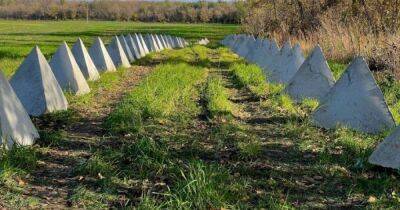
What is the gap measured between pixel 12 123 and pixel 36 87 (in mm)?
1926

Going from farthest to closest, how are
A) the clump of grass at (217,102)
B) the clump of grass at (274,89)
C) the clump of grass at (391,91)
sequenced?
1. the clump of grass at (274,89)
2. the clump of grass at (391,91)
3. the clump of grass at (217,102)

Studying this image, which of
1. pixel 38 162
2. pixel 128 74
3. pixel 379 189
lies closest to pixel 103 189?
pixel 38 162

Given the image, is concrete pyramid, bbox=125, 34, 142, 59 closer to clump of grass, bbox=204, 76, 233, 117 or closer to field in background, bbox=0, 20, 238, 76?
field in background, bbox=0, 20, 238, 76

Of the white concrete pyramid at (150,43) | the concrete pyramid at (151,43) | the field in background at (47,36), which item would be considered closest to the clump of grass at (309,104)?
the field in background at (47,36)

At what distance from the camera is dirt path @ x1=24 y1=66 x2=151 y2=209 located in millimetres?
4422

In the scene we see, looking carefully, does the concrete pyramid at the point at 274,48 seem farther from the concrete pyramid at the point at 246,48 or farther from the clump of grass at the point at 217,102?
the concrete pyramid at the point at 246,48

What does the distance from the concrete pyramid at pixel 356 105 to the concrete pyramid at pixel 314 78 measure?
1582mm

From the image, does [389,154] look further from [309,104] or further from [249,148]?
[309,104]

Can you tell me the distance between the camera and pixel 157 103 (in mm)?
8039

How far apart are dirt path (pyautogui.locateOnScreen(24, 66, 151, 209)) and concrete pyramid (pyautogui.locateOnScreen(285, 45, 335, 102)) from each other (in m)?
3.04

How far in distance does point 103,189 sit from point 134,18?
4093 inches

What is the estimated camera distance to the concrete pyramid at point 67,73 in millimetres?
9375

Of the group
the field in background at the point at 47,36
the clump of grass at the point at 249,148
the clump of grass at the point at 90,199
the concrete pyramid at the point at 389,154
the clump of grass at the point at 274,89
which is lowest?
the field in background at the point at 47,36

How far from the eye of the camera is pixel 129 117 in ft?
23.0
